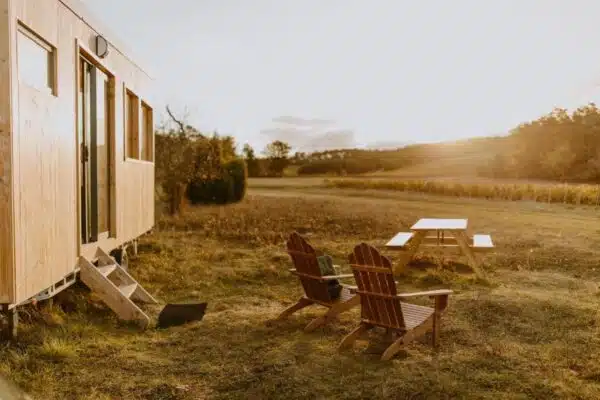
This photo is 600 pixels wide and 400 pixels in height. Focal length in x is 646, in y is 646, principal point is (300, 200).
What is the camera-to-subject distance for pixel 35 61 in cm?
577

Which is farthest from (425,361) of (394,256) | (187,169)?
(187,169)

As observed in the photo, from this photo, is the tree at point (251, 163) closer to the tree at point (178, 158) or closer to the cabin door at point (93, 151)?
the tree at point (178, 158)

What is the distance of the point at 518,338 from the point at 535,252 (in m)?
6.41

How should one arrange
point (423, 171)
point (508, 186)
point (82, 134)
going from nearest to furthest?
point (82, 134), point (508, 186), point (423, 171)

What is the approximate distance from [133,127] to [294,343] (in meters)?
5.89

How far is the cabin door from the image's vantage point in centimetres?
747

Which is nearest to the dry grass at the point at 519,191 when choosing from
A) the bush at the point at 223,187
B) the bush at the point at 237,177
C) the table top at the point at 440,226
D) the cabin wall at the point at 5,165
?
the bush at the point at 237,177

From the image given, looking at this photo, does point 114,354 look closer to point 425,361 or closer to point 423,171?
point 425,361

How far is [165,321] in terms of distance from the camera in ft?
22.5

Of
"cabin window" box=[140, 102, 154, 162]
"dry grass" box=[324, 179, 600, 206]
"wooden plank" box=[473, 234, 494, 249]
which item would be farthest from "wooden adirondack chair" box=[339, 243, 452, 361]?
"dry grass" box=[324, 179, 600, 206]

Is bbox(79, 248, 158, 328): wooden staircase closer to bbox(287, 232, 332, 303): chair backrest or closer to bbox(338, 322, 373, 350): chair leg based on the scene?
bbox(287, 232, 332, 303): chair backrest

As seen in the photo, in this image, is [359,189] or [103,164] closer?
[103,164]

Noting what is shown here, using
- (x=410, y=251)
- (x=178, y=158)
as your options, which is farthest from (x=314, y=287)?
(x=178, y=158)

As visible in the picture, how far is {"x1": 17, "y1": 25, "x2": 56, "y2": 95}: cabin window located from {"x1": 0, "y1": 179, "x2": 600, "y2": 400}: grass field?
2.28 m
